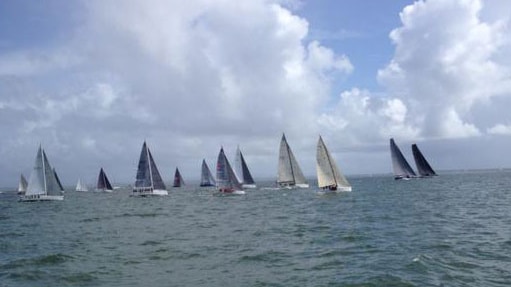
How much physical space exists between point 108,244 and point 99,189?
420 feet

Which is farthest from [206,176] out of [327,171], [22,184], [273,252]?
[273,252]

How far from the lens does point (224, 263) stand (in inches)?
1008

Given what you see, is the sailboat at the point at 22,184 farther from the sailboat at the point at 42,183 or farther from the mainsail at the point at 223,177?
the mainsail at the point at 223,177

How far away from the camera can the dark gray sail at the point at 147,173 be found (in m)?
102

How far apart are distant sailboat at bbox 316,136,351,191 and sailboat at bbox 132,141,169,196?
117ft

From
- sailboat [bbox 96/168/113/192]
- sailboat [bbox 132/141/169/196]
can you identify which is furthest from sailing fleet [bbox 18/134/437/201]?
sailboat [bbox 96/168/113/192]

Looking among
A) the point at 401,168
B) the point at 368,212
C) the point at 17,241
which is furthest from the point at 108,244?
the point at 401,168

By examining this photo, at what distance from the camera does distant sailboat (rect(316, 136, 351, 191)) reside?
80.4m

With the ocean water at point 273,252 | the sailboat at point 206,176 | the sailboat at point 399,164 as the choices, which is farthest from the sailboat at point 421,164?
the ocean water at point 273,252

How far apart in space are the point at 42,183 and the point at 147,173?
755 inches

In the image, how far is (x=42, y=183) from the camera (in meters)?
91.7

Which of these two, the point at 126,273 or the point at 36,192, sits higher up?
the point at 36,192

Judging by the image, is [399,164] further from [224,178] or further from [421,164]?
[224,178]

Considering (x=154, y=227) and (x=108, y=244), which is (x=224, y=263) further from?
(x=154, y=227)
